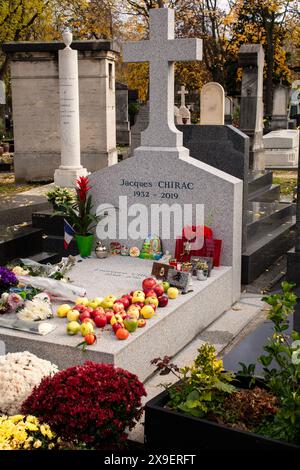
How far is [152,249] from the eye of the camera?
24.0 ft

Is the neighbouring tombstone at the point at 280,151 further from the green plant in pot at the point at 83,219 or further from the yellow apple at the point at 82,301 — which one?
the yellow apple at the point at 82,301

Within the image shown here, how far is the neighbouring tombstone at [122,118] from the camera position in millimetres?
25766

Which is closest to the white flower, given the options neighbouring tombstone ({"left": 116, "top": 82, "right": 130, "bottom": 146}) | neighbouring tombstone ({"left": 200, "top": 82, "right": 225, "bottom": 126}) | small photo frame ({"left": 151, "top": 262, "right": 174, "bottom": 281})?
small photo frame ({"left": 151, "top": 262, "right": 174, "bottom": 281})

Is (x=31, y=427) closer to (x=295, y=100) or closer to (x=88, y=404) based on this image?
(x=88, y=404)

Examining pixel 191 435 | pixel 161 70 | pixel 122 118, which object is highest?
pixel 161 70

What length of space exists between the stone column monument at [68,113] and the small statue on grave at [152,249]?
6331 millimetres

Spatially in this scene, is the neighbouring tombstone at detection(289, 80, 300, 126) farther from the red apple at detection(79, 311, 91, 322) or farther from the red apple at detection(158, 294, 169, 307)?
the red apple at detection(79, 311, 91, 322)

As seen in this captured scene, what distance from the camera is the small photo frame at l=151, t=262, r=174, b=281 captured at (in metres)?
6.29

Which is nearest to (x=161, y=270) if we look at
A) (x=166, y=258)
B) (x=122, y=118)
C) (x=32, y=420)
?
(x=166, y=258)

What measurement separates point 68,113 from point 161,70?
639 cm

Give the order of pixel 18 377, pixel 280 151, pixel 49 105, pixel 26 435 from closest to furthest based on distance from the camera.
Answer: pixel 26 435, pixel 18 377, pixel 49 105, pixel 280 151

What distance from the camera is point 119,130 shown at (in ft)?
84.7

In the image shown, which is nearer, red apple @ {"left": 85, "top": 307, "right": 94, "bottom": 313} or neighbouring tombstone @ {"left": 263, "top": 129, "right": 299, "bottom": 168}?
red apple @ {"left": 85, "top": 307, "right": 94, "bottom": 313}

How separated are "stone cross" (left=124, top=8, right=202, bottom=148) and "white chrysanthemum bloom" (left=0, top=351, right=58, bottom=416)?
3764 mm
